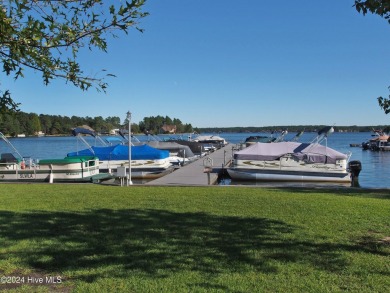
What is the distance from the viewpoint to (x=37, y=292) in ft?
14.2

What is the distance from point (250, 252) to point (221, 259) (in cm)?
55

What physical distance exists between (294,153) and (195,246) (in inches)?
749

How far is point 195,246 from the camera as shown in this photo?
5973 millimetres

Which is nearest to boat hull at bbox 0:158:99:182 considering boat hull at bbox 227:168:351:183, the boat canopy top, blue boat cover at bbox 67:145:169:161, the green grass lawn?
blue boat cover at bbox 67:145:169:161

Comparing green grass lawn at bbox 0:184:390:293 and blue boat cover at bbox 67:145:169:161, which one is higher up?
blue boat cover at bbox 67:145:169:161

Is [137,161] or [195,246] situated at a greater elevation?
[137,161]

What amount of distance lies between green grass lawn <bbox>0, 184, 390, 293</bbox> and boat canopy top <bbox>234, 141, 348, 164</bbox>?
1373 cm

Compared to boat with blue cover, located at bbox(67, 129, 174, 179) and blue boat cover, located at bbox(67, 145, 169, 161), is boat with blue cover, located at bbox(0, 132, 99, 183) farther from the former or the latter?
blue boat cover, located at bbox(67, 145, 169, 161)

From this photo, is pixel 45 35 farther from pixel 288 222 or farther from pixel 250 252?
pixel 288 222

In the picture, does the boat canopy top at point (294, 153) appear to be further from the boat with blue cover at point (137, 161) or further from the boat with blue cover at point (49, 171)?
the boat with blue cover at point (49, 171)

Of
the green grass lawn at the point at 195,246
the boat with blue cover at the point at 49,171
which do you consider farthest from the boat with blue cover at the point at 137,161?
the green grass lawn at the point at 195,246

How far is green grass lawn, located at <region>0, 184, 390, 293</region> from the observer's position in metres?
4.58

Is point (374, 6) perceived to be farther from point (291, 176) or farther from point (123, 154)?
point (123, 154)

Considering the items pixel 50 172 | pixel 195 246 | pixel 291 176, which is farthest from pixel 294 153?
pixel 195 246
